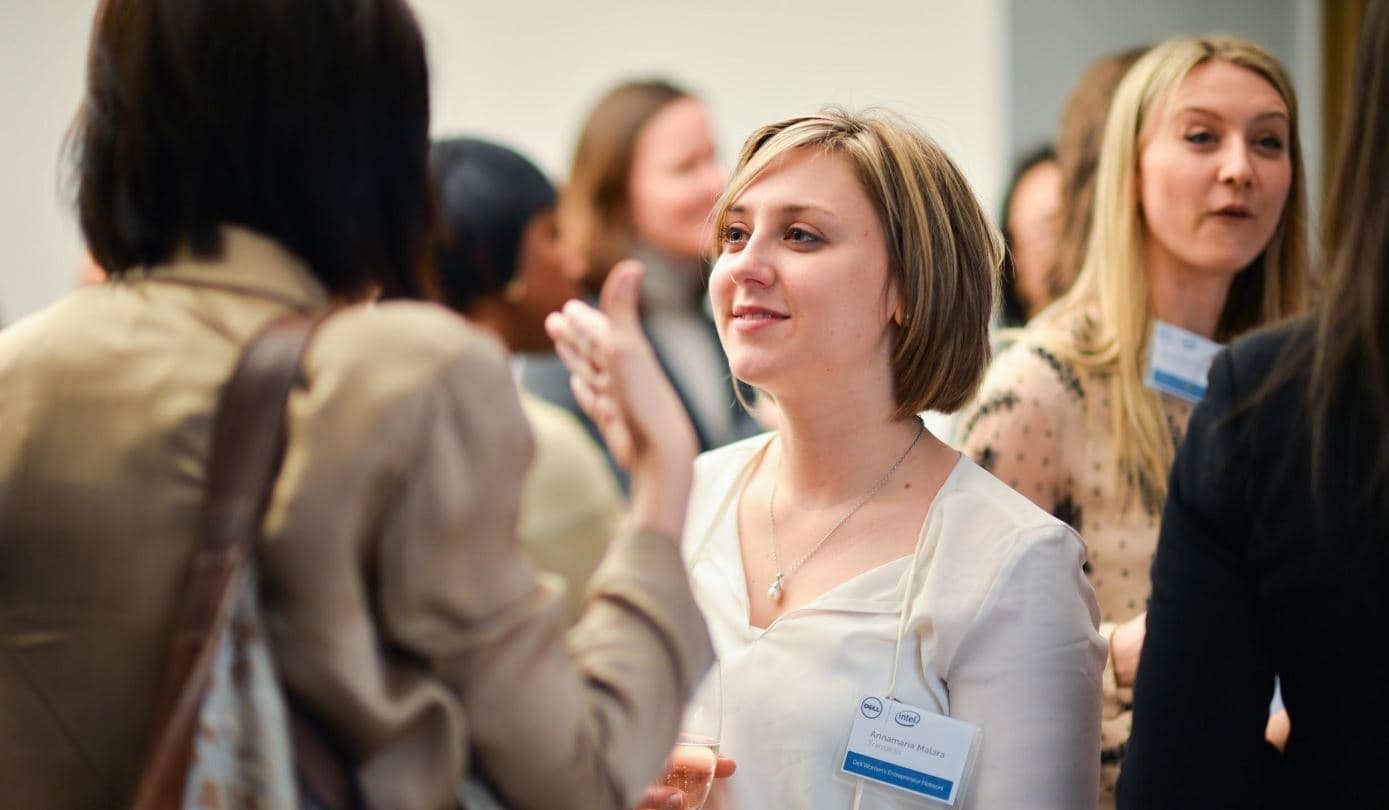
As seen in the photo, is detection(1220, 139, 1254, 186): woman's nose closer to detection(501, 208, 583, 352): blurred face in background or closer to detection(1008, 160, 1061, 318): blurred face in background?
detection(501, 208, 583, 352): blurred face in background

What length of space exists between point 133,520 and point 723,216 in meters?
1.21

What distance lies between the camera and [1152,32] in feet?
16.9

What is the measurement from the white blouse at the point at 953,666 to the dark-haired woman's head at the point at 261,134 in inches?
34.1

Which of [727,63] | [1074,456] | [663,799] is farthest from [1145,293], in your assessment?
[727,63]

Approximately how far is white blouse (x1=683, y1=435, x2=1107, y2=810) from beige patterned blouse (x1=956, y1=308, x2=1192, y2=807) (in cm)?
50

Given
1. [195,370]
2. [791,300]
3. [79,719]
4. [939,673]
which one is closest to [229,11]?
[195,370]

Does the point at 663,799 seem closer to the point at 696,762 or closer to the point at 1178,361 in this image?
→ the point at 696,762

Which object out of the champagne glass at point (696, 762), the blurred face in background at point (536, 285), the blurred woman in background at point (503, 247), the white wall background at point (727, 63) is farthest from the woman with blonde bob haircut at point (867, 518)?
the white wall background at point (727, 63)

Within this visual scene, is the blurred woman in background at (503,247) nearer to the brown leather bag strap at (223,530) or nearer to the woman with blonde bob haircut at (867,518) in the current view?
the woman with blonde bob haircut at (867,518)

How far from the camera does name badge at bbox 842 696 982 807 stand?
66.3 inches

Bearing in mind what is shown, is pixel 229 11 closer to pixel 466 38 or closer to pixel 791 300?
pixel 791 300

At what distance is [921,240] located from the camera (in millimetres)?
1968

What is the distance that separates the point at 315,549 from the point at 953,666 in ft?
3.21

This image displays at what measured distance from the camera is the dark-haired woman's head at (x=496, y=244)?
2.27 meters
